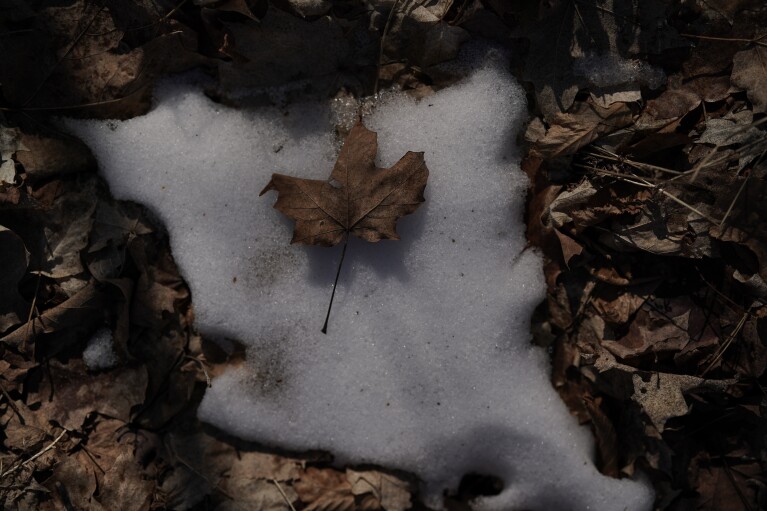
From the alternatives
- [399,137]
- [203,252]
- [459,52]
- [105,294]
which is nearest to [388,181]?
[399,137]

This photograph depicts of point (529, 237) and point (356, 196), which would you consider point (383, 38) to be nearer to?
point (356, 196)

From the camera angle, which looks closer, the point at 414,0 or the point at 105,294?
the point at 414,0

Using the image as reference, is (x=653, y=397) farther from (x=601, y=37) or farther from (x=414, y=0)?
(x=414, y=0)

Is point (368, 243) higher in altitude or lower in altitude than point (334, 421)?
higher

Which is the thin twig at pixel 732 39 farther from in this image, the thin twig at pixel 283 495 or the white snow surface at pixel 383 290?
the thin twig at pixel 283 495

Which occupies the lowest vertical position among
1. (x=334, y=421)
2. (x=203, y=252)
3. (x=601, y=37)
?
(x=334, y=421)

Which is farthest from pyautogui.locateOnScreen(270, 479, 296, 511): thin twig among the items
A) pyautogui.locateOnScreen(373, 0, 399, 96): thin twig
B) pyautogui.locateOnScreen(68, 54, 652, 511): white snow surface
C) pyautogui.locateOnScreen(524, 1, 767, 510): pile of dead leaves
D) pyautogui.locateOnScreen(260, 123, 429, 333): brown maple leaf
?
pyautogui.locateOnScreen(373, 0, 399, 96): thin twig

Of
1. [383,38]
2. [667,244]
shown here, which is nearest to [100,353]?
[383,38]
